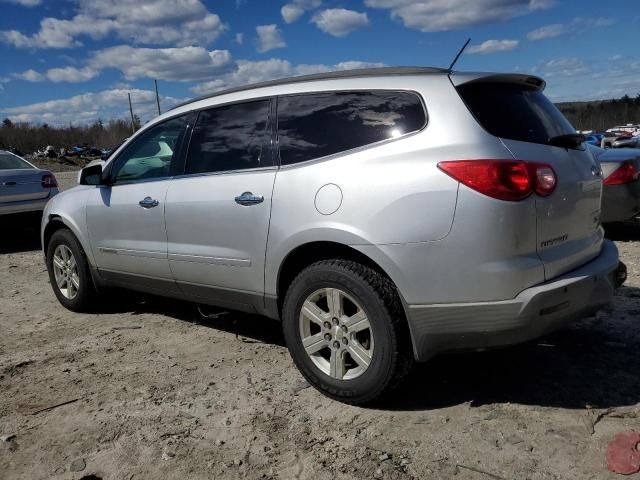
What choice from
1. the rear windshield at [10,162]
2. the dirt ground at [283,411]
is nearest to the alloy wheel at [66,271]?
the dirt ground at [283,411]

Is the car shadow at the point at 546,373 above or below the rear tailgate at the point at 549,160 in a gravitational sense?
below

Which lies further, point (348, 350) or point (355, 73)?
point (355, 73)

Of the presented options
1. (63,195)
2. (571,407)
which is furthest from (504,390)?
Answer: (63,195)

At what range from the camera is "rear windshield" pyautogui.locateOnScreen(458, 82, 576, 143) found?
2896 mm

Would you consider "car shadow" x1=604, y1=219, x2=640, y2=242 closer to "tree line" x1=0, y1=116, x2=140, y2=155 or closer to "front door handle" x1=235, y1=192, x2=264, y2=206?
"front door handle" x1=235, y1=192, x2=264, y2=206

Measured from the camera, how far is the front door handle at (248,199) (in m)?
3.44

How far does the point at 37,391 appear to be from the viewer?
12.0ft

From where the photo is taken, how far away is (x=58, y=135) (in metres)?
→ 65.2

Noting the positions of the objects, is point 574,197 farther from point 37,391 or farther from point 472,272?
point 37,391

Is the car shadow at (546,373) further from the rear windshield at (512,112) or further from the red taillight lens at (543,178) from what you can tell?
the rear windshield at (512,112)

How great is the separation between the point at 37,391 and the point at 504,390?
2865 mm

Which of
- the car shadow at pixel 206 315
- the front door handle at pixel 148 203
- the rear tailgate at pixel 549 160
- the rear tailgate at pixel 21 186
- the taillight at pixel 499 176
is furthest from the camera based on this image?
the rear tailgate at pixel 21 186

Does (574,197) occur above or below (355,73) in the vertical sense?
below

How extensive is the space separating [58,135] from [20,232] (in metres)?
61.7
